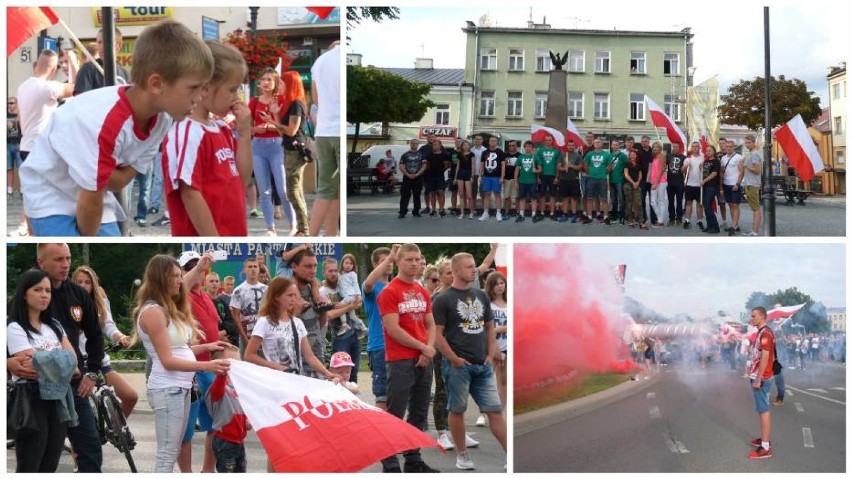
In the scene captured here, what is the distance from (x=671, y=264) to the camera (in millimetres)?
6477

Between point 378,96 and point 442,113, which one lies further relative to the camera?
point 442,113

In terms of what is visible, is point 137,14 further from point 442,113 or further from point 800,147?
point 800,147

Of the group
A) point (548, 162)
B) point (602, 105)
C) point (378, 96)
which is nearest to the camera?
point (378, 96)

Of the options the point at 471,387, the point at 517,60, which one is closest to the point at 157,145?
the point at 471,387

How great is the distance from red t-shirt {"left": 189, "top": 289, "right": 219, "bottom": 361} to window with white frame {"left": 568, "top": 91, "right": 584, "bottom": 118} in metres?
4.68

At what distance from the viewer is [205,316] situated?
586 centimetres

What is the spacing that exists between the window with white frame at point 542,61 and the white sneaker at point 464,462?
13.4 feet

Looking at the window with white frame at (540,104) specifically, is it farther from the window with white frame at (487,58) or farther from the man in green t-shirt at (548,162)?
the window with white frame at (487,58)

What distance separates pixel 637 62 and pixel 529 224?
196cm

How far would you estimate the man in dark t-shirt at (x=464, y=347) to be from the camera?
6.31m

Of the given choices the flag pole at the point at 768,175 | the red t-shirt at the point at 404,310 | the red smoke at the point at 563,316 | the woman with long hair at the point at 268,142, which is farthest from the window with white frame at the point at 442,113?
the red t-shirt at the point at 404,310

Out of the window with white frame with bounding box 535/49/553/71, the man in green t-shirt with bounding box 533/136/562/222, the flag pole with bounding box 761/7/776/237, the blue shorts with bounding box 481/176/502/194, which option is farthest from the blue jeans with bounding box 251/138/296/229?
the flag pole with bounding box 761/7/776/237

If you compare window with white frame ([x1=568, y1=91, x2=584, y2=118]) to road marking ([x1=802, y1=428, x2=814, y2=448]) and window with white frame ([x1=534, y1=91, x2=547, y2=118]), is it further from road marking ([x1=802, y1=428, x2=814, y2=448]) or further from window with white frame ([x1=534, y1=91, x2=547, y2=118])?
road marking ([x1=802, y1=428, x2=814, y2=448])

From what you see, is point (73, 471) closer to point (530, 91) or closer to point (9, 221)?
point (9, 221)
